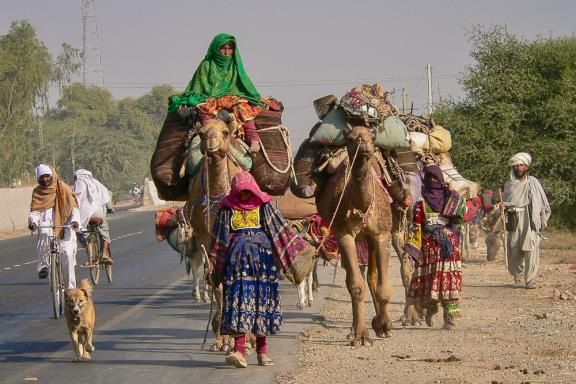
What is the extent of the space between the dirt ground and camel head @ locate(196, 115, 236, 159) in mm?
2227

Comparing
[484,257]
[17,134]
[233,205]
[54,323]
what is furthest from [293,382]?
[17,134]

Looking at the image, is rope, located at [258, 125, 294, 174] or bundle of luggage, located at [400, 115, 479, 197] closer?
rope, located at [258, 125, 294, 174]

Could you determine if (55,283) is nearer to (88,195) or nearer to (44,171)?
(44,171)

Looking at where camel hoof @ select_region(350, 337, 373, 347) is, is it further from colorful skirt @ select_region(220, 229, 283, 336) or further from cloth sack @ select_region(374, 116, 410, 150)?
cloth sack @ select_region(374, 116, 410, 150)

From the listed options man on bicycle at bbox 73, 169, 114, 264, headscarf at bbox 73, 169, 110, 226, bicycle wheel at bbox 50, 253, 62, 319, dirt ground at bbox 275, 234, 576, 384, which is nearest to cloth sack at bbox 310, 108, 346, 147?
dirt ground at bbox 275, 234, 576, 384

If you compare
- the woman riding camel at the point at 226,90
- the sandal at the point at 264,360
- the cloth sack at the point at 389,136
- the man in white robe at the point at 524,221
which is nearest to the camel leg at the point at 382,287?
the cloth sack at the point at 389,136

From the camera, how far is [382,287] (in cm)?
1365

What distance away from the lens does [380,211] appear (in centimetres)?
1384

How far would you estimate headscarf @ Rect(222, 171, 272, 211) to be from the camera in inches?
456

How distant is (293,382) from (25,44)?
77626 millimetres

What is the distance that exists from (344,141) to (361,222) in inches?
45.1

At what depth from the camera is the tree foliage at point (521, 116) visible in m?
34.4

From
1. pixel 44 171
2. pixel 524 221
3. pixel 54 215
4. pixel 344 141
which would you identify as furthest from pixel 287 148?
pixel 524 221

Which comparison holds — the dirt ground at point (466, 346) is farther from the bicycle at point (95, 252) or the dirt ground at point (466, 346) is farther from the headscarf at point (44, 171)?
the bicycle at point (95, 252)
